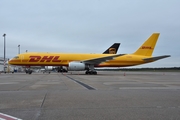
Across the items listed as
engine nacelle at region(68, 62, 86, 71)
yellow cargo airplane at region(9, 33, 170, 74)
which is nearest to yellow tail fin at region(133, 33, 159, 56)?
yellow cargo airplane at region(9, 33, 170, 74)

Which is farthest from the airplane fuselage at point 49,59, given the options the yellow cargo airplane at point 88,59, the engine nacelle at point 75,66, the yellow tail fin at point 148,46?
the yellow tail fin at point 148,46

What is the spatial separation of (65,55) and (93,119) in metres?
27.6

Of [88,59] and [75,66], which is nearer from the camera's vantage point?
[75,66]

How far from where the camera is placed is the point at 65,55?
3181cm

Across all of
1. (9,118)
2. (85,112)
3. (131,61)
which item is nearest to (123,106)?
(85,112)

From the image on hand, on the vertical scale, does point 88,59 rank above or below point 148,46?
below

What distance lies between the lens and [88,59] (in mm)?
32344

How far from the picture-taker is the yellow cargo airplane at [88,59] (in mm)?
30625

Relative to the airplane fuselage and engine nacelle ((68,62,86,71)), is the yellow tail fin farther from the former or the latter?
engine nacelle ((68,62,86,71))

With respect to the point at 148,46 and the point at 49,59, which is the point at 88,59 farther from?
the point at 148,46

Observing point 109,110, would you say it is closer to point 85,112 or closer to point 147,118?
point 85,112

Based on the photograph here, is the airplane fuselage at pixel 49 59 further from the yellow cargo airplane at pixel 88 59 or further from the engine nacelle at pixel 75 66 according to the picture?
the engine nacelle at pixel 75 66

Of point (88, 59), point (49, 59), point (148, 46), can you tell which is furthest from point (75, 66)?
point (148, 46)

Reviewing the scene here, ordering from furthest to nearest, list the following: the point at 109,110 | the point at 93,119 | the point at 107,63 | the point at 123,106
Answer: the point at 107,63
the point at 123,106
the point at 109,110
the point at 93,119
